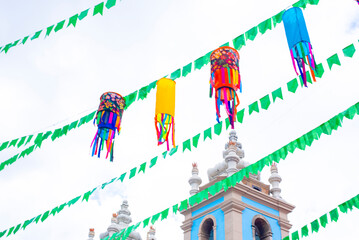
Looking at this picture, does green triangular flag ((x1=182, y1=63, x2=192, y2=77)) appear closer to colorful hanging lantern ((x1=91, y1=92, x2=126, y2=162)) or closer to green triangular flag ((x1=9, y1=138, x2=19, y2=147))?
colorful hanging lantern ((x1=91, y1=92, x2=126, y2=162))

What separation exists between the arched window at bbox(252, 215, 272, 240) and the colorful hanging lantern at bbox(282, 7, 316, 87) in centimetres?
936

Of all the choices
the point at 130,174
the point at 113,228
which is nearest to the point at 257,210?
the point at 113,228

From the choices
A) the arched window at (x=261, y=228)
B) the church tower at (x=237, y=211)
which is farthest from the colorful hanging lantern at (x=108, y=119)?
the arched window at (x=261, y=228)

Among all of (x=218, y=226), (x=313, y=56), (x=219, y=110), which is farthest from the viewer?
(x=218, y=226)

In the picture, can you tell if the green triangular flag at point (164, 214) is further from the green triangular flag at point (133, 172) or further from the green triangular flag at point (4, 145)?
the green triangular flag at point (4, 145)

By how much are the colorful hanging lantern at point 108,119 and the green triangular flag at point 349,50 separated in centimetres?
321

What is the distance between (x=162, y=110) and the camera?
5637 millimetres

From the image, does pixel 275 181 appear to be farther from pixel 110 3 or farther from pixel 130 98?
pixel 110 3

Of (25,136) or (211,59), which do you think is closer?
(211,59)

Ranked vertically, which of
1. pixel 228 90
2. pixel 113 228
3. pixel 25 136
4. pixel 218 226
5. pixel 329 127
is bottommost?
pixel 329 127

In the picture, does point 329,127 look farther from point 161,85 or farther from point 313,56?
point 161,85

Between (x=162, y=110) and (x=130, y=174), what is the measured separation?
1546mm

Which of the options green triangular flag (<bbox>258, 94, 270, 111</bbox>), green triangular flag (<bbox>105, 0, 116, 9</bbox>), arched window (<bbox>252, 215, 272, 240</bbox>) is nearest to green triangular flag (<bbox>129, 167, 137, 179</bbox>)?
green triangular flag (<bbox>258, 94, 270, 111</bbox>)

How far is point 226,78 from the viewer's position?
5.34 m
